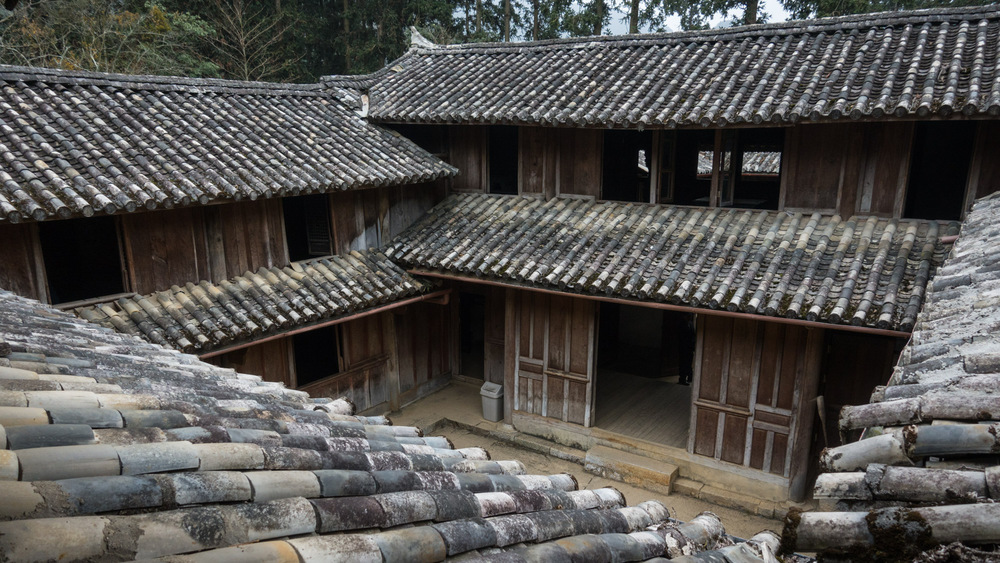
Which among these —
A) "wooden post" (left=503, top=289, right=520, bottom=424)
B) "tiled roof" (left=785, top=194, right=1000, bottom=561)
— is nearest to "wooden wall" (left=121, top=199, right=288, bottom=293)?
"wooden post" (left=503, top=289, right=520, bottom=424)

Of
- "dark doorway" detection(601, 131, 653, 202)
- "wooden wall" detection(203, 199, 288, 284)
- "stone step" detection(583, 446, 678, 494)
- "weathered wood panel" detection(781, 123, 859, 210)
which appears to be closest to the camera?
"weathered wood panel" detection(781, 123, 859, 210)

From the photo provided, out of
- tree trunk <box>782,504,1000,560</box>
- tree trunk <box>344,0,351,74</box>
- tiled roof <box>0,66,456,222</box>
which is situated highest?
tree trunk <box>344,0,351,74</box>

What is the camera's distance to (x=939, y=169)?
958cm

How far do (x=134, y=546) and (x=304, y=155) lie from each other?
9.77 m

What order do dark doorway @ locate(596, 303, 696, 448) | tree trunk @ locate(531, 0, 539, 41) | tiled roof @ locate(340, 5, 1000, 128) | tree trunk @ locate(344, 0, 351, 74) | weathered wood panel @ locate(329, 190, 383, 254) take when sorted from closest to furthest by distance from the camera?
tiled roof @ locate(340, 5, 1000, 128), weathered wood panel @ locate(329, 190, 383, 254), dark doorway @ locate(596, 303, 696, 448), tree trunk @ locate(531, 0, 539, 41), tree trunk @ locate(344, 0, 351, 74)

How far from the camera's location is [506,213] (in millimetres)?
12125

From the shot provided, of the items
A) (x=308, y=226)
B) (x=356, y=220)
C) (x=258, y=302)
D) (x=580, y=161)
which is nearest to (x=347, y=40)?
(x=356, y=220)

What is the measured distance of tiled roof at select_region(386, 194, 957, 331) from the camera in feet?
26.6

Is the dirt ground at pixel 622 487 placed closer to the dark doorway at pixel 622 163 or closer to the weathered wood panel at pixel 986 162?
the dark doorway at pixel 622 163

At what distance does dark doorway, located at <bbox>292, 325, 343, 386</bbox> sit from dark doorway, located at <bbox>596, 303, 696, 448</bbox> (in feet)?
17.3

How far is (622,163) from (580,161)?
3.01ft

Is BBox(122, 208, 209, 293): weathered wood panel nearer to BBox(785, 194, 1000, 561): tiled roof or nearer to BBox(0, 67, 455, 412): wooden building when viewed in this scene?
BBox(0, 67, 455, 412): wooden building

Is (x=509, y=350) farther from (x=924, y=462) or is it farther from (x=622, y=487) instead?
(x=924, y=462)

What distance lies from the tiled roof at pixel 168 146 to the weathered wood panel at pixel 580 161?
235 cm
